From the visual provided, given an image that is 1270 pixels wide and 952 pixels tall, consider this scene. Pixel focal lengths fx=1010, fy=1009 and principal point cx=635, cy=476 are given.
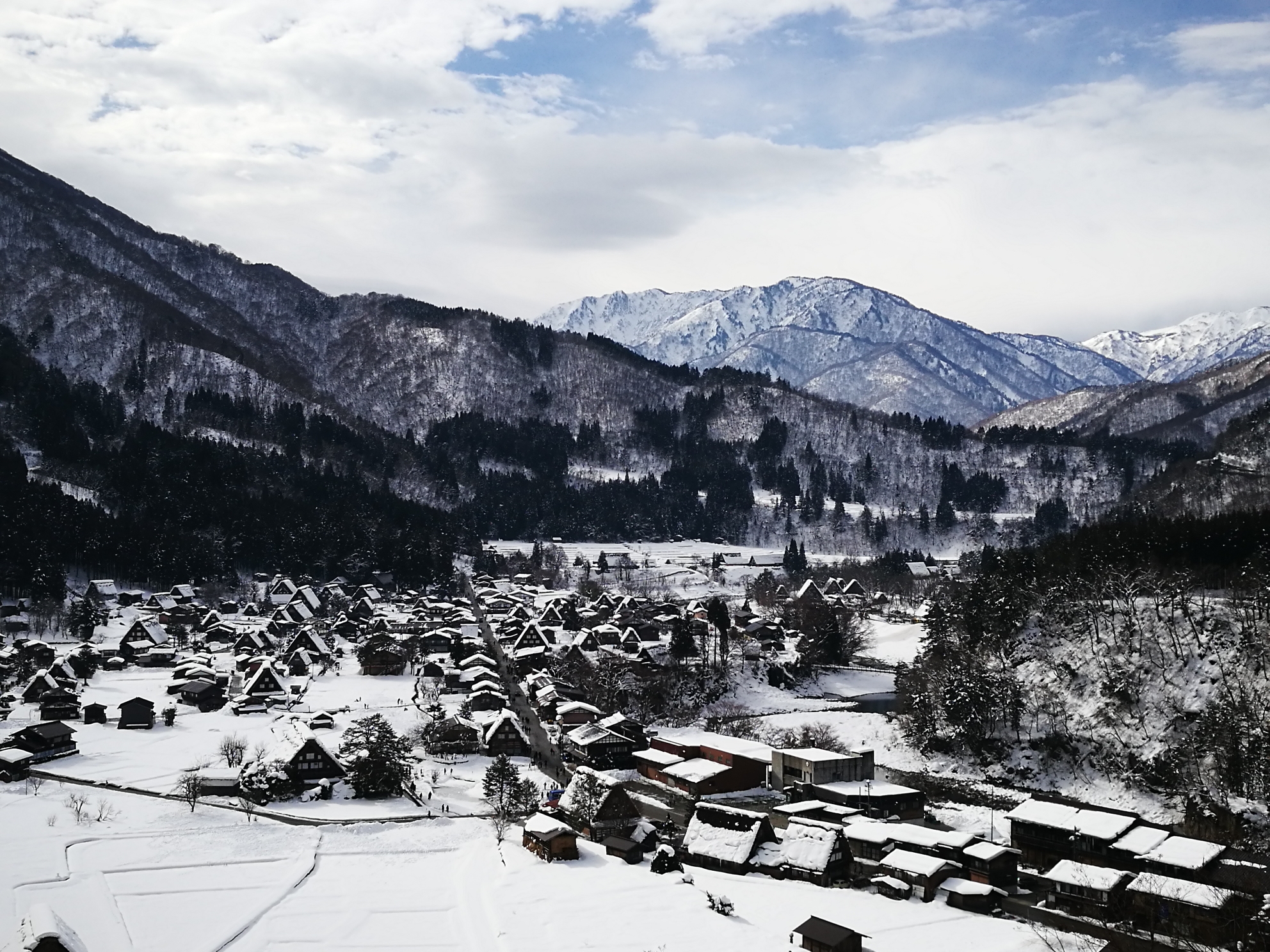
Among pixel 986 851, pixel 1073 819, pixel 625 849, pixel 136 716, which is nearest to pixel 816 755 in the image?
pixel 1073 819

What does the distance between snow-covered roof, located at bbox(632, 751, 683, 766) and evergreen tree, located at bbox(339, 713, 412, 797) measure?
958 cm

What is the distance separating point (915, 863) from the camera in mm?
29438

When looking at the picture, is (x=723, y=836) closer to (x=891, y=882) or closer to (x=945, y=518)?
(x=891, y=882)

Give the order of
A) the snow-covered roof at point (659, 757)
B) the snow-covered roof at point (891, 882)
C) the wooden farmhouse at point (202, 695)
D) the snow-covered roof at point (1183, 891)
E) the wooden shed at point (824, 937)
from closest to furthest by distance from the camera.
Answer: the wooden shed at point (824, 937) < the snow-covered roof at point (1183, 891) < the snow-covered roof at point (891, 882) < the snow-covered roof at point (659, 757) < the wooden farmhouse at point (202, 695)

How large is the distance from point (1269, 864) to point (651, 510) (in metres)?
122

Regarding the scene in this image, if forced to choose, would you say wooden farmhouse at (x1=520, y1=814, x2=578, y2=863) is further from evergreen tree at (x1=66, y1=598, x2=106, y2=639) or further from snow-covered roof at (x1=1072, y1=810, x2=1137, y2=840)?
evergreen tree at (x1=66, y1=598, x2=106, y2=639)

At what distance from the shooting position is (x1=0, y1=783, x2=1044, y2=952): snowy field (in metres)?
24.1

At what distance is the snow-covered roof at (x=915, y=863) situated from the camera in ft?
94.9

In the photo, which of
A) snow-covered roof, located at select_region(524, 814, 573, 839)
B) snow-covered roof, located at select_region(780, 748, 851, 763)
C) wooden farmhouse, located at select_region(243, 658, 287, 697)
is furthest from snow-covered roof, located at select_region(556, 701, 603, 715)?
snow-covered roof, located at select_region(524, 814, 573, 839)

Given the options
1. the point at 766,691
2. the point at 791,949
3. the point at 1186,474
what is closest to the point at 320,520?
the point at 766,691

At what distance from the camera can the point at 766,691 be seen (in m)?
60.1

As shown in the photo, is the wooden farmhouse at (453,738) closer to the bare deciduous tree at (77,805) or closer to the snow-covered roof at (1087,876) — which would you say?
the bare deciduous tree at (77,805)

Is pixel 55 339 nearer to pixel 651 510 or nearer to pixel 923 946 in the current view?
pixel 651 510

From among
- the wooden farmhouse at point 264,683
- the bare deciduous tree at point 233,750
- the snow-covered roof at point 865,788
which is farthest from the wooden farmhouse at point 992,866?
the wooden farmhouse at point 264,683
